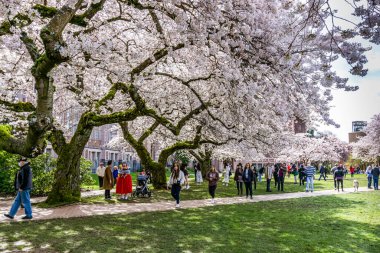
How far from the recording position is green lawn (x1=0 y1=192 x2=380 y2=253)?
27.0ft

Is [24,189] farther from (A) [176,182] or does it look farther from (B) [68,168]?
(A) [176,182]

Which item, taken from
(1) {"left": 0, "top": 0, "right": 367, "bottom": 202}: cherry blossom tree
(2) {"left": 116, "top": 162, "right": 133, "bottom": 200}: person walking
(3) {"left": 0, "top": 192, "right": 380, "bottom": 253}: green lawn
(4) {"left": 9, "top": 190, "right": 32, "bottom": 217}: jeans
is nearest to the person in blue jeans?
(4) {"left": 9, "top": 190, "right": 32, "bottom": 217}: jeans

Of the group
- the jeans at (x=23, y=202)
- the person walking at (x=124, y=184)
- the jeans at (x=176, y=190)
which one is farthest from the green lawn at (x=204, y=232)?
the person walking at (x=124, y=184)

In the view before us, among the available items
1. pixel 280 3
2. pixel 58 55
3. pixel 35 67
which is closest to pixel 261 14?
pixel 280 3

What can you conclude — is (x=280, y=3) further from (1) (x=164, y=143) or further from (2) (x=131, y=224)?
(1) (x=164, y=143)

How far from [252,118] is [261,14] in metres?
6.70

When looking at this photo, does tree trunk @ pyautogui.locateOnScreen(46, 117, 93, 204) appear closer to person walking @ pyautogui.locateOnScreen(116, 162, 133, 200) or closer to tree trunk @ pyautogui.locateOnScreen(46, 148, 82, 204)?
tree trunk @ pyautogui.locateOnScreen(46, 148, 82, 204)

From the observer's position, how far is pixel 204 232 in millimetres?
10047

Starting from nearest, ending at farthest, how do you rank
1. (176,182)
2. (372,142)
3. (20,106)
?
(20,106) < (176,182) < (372,142)

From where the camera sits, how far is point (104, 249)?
Answer: 792 cm

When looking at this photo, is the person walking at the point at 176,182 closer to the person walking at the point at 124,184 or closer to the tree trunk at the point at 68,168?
the person walking at the point at 124,184

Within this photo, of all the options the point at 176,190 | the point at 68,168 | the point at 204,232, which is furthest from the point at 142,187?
the point at 204,232

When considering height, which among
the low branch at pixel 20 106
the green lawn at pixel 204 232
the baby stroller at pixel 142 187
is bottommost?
the green lawn at pixel 204 232

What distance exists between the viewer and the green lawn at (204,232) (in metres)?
8.22
